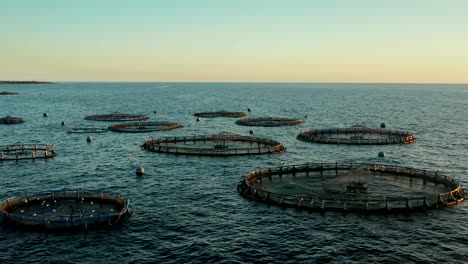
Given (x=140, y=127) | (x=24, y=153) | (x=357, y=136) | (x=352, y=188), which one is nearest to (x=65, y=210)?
(x=352, y=188)

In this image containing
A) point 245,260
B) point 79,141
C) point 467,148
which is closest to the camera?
point 245,260

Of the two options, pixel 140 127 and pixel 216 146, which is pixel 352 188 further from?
pixel 140 127

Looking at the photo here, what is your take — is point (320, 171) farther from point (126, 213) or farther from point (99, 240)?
point (99, 240)

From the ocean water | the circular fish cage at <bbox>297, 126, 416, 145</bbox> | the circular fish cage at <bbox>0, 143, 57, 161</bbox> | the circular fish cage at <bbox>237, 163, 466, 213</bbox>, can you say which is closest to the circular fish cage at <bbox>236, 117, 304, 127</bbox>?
the circular fish cage at <bbox>297, 126, 416, 145</bbox>

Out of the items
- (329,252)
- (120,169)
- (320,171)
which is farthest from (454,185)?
(120,169)

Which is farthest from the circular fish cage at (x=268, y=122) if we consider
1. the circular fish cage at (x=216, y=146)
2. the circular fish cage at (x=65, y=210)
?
the circular fish cage at (x=65, y=210)

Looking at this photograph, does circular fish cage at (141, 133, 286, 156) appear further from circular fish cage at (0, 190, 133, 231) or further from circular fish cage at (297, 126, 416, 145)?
circular fish cage at (0, 190, 133, 231)
